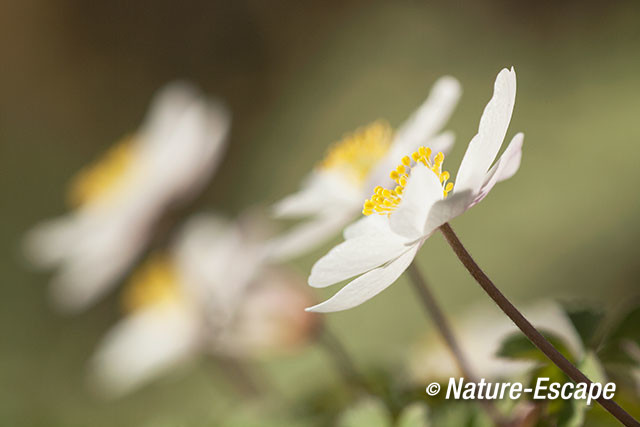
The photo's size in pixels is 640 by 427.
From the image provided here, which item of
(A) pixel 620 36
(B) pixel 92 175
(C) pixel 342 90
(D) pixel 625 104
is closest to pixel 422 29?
(C) pixel 342 90

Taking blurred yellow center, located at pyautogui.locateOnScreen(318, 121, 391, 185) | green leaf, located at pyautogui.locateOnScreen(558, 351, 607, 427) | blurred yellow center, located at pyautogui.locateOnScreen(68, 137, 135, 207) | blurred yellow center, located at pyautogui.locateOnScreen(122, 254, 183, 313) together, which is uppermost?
blurred yellow center, located at pyautogui.locateOnScreen(68, 137, 135, 207)

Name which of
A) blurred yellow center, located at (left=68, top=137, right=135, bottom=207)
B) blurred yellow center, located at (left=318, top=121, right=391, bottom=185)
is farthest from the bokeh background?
blurred yellow center, located at (left=68, top=137, right=135, bottom=207)

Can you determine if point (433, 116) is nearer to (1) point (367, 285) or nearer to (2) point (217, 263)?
(1) point (367, 285)

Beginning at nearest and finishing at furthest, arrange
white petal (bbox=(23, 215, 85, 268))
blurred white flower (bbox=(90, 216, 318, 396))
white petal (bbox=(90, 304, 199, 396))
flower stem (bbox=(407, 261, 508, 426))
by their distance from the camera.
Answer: flower stem (bbox=(407, 261, 508, 426)) → blurred white flower (bbox=(90, 216, 318, 396)) → white petal (bbox=(90, 304, 199, 396)) → white petal (bbox=(23, 215, 85, 268))

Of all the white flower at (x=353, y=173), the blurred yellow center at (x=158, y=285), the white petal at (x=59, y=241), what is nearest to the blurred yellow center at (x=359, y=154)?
the white flower at (x=353, y=173)

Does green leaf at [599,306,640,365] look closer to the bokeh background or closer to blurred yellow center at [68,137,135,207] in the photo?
the bokeh background

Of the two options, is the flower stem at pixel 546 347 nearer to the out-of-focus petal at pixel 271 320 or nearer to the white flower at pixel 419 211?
the white flower at pixel 419 211
